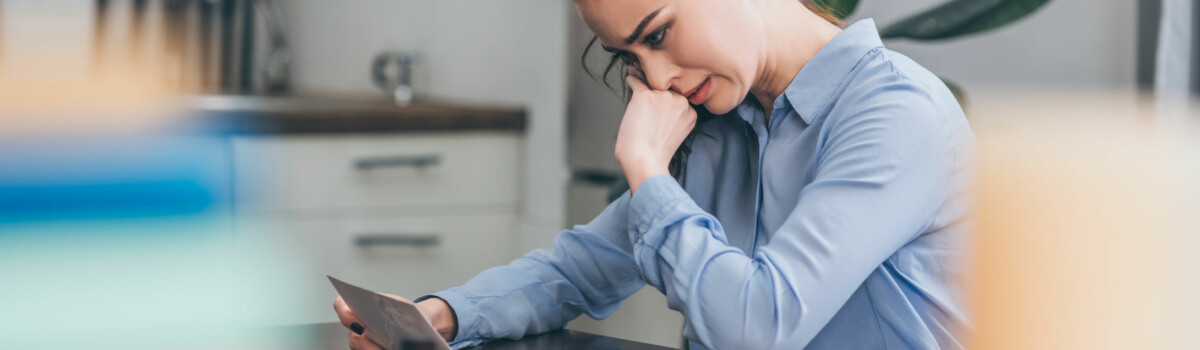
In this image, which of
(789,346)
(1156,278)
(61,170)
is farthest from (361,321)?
(1156,278)

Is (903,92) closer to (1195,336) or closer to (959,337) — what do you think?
(959,337)

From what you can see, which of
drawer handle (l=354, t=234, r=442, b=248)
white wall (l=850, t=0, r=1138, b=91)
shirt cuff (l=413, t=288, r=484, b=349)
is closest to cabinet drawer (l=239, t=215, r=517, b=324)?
drawer handle (l=354, t=234, r=442, b=248)

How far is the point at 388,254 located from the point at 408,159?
8.0 inches

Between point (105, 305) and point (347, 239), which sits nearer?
point (105, 305)

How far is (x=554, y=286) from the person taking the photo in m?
1.04

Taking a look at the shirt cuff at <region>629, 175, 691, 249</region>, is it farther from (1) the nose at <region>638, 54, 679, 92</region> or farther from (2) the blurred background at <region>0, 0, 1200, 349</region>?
(2) the blurred background at <region>0, 0, 1200, 349</region>

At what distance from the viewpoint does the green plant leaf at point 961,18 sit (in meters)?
1.26

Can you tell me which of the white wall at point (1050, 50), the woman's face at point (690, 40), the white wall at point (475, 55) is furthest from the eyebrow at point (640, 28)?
the white wall at point (475, 55)

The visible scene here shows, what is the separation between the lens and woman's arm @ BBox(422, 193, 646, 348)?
38.2 inches

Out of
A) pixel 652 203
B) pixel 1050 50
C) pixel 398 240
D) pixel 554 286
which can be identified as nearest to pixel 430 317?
pixel 554 286

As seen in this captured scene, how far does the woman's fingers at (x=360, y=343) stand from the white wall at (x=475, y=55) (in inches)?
49.1

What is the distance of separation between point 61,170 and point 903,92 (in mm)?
588

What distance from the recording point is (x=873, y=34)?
3.00 feet

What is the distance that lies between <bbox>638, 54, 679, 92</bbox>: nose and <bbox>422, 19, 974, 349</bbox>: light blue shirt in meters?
0.10
